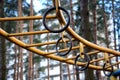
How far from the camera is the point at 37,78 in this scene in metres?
25.2

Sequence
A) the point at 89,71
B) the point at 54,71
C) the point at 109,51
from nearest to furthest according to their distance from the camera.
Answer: the point at 109,51 → the point at 89,71 → the point at 54,71

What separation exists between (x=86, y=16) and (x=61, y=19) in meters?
3.36

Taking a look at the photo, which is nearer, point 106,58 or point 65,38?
point 65,38

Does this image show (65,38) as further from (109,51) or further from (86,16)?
(86,16)

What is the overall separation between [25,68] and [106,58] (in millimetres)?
17588

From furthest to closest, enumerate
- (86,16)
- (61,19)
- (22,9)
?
(22,9) → (86,16) → (61,19)

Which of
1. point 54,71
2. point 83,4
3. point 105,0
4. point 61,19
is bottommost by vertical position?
point 54,71

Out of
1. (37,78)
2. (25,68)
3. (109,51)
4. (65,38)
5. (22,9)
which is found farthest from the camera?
(37,78)

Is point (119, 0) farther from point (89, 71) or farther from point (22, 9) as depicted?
point (89, 71)

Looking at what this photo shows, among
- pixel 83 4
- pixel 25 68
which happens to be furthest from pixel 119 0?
pixel 83 4

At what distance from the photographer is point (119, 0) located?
54.9 ft

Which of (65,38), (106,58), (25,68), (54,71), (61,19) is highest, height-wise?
(61,19)

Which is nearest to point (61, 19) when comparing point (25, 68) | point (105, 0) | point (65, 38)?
point (65, 38)

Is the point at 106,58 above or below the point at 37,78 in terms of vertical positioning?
above
